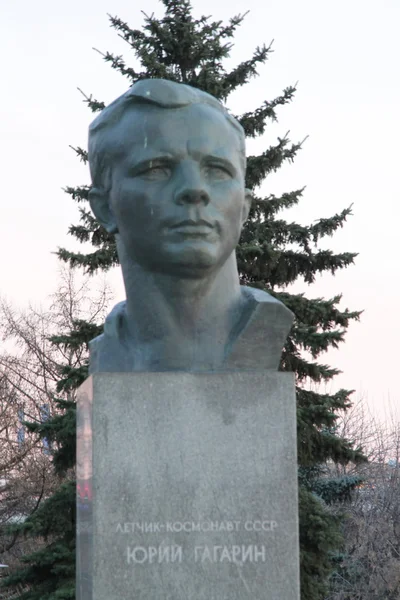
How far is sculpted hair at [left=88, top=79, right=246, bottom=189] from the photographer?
17.6ft

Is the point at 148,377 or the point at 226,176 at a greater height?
the point at 226,176

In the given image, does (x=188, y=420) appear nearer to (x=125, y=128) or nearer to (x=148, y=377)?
(x=148, y=377)

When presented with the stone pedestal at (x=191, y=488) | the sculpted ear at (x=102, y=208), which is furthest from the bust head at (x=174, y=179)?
the stone pedestal at (x=191, y=488)

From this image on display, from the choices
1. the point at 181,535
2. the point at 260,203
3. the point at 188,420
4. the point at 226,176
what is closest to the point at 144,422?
the point at 188,420

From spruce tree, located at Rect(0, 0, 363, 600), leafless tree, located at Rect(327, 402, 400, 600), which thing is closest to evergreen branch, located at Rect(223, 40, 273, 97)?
spruce tree, located at Rect(0, 0, 363, 600)

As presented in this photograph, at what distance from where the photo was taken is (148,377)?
5.01 meters

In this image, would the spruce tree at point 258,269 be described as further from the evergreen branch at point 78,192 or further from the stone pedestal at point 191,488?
the stone pedestal at point 191,488

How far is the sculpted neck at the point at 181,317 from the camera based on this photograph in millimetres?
5348

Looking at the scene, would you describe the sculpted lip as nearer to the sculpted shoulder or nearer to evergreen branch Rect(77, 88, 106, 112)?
the sculpted shoulder

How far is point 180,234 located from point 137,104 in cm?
81

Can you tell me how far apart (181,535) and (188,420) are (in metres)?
0.56

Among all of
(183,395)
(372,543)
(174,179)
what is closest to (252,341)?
(183,395)

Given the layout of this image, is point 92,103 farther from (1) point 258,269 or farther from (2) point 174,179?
(2) point 174,179

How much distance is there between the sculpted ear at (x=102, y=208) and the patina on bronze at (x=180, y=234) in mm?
64
